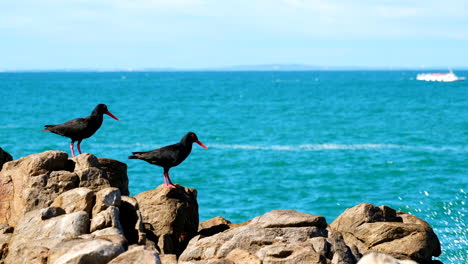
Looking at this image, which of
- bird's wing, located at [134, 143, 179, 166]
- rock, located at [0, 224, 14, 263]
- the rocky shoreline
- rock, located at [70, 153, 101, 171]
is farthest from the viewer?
bird's wing, located at [134, 143, 179, 166]

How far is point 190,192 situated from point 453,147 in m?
43.7

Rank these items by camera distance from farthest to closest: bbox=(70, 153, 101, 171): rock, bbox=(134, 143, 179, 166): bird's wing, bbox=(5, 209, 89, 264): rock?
bbox=(134, 143, 179, 166): bird's wing, bbox=(70, 153, 101, 171): rock, bbox=(5, 209, 89, 264): rock

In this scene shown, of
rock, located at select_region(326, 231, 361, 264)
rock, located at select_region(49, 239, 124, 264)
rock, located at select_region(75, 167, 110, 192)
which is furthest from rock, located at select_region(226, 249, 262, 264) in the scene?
rock, located at select_region(75, 167, 110, 192)

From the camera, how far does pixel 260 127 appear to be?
74.6 metres

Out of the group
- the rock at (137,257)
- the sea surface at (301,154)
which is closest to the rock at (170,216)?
the rock at (137,257)

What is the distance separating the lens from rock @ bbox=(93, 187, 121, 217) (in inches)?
584

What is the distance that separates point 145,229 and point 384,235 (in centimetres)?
Result: 522

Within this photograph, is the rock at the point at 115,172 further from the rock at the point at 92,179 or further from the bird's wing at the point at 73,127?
the bird's wing at the point at 73,127

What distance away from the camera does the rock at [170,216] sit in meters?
16.2

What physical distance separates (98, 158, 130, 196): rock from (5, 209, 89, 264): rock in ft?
10.6

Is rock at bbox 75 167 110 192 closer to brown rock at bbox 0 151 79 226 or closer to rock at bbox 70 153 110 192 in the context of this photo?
rock at bbox 70 153 110 192

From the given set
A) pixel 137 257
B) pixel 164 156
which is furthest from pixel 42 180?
pixel 137 257

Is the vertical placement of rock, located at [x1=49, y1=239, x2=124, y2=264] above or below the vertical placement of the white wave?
above

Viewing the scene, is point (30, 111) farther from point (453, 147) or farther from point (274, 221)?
point (274, 221)
